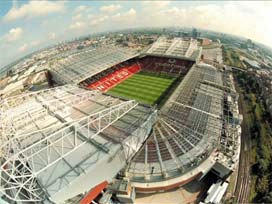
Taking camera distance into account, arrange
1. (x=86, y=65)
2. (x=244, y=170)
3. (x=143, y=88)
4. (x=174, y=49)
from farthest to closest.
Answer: (x=174, y=49) < (x=86, y=65) < (x=143, y=88) < (x=244, y=170)

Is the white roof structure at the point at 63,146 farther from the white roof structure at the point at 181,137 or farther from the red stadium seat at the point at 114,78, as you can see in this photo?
the red stadium seat at the point at 114,78

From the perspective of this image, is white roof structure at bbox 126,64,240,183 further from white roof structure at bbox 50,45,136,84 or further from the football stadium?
white roof structure at bbox 50,45,136,84

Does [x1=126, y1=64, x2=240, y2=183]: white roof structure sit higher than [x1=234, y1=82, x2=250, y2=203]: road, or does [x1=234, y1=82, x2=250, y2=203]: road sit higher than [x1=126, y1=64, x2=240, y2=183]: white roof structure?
[x1=126, y1=64, x2=240, y2=183]: white roof structure

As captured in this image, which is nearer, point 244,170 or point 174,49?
point 244,170

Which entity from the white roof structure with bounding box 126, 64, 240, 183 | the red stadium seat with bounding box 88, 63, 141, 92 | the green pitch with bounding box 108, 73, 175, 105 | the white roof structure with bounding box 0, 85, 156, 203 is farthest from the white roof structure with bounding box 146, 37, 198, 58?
the white roof structure with bounding box 0, 85, 156, 203

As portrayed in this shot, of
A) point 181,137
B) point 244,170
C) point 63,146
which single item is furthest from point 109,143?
point 244,170

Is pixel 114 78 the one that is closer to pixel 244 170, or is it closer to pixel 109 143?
pixel 109 143
